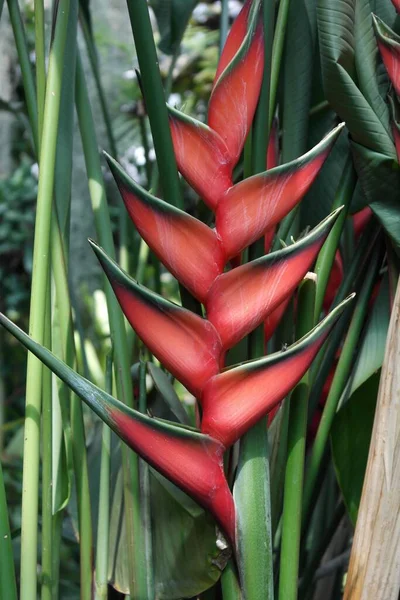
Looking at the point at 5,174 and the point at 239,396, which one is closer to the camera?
the point at 239,396

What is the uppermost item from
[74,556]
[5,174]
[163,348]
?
[163,348]

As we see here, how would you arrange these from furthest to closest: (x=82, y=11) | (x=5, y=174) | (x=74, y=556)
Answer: (x=5, y=174) < (x=74, y=556) < (x=82, y=11)

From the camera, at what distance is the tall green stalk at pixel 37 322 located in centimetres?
37

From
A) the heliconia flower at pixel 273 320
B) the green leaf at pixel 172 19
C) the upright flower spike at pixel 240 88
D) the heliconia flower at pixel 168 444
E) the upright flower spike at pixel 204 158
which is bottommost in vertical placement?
the heliconia flower at pixel 168 444

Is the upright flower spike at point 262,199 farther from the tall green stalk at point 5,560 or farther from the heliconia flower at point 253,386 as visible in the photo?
the tall green stalk at point 5,560

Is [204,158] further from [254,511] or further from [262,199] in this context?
[254,511]

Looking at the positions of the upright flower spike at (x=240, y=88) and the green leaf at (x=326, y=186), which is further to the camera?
the green leaf at (x=326, y=186)

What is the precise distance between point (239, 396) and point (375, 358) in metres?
0.12

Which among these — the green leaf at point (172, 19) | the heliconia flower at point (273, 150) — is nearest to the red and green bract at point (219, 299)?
the heliconia flower at point (273, 150)

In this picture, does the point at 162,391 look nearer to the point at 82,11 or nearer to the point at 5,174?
the point at 82,11

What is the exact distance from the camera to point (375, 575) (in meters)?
0.38

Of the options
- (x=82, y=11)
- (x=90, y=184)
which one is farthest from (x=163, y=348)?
(x=82, y=11)

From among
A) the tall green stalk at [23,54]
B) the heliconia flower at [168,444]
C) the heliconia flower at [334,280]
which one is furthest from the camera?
the heliconia flower at [334,280]

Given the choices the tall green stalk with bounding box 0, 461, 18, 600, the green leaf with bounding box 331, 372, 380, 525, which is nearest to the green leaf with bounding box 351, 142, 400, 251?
the green leaf with bounding box 331, 372, 380, 525
